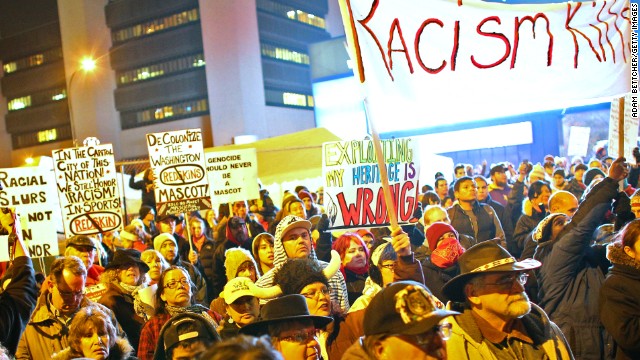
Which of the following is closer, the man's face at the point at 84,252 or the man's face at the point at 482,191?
the man's face at the point at 84,252

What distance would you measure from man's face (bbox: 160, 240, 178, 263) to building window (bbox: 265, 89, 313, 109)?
5137 cm

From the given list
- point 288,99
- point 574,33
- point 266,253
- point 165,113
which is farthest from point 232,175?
point 165,113

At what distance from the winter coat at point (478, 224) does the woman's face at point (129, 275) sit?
3974 millimetres

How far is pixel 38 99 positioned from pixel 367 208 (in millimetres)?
72220

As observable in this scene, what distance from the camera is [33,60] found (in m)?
72.1

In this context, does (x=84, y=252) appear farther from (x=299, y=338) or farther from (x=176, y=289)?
(x=299, y=338)

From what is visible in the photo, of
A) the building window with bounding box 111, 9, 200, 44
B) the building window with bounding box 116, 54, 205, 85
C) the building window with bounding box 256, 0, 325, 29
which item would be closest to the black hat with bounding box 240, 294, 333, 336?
the building window with bounding box 116, 54, 205, 85

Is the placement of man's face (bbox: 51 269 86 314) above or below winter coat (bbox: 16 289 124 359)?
above

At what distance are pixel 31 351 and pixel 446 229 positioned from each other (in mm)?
3553

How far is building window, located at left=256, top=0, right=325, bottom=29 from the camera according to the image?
2422 inches

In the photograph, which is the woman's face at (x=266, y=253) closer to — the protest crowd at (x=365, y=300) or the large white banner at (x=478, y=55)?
the protest crowd at (x=365, y=300)

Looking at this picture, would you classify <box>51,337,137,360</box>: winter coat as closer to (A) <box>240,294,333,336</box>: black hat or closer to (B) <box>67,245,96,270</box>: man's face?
(A) <box>240,294,333,336</box>: black hat

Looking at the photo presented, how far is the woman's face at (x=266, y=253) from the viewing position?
280 inches

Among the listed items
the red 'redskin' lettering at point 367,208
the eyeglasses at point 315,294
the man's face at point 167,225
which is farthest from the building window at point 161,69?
the eyeglasses at point 315,294
